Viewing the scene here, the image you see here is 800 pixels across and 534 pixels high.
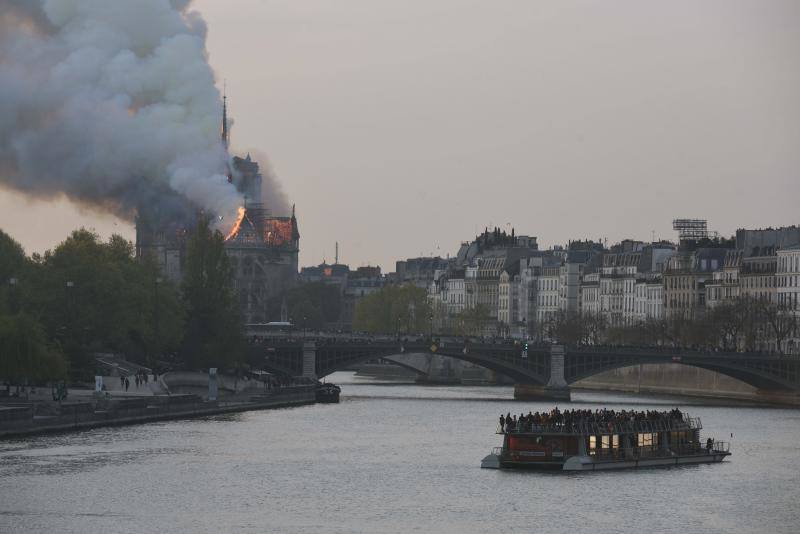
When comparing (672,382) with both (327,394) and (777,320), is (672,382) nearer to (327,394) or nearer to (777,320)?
(777,320)

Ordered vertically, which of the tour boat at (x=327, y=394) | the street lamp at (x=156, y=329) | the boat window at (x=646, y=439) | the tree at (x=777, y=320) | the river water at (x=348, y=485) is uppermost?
the tree at (x=777, y=320)

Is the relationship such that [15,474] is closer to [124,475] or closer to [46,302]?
[124,475]

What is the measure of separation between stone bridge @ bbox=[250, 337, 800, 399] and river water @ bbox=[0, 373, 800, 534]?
2891 centimetres

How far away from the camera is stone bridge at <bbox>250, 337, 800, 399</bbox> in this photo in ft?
431

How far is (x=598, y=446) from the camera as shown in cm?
8300

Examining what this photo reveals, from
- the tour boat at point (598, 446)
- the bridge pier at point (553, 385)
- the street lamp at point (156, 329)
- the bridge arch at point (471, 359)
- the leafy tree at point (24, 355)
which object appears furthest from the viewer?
the bridge arch at point (471, 359)


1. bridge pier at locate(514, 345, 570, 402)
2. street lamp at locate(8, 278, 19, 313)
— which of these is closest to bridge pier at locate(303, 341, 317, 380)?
bridge pier at locate(514, 345, 570, 402)

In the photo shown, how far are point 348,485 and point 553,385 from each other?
57081 mm

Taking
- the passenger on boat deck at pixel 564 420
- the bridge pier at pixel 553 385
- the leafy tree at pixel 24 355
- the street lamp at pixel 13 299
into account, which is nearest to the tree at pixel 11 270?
the street lamp at pixel 13 299

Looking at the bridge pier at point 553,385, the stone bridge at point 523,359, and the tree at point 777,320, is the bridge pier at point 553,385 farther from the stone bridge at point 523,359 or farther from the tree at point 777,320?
the tree at point 777,320

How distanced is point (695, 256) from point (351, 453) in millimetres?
91149

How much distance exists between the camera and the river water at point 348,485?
6825cm

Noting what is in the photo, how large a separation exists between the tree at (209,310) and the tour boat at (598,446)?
134 ft

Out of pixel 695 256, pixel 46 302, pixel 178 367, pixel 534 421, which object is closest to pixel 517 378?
pixel 178 367
